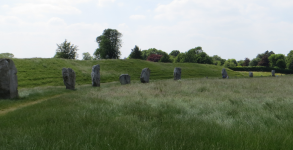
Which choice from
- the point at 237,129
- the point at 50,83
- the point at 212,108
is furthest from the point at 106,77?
the point at 237,129

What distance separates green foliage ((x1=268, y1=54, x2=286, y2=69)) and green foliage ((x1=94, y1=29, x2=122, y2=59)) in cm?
7446

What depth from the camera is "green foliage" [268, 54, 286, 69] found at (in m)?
96.4

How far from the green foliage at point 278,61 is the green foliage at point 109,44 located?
244 feet

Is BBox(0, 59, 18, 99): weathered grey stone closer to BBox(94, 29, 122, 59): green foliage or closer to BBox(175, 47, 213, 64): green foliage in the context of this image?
BBox(94, 29, 122, 59): green foliage

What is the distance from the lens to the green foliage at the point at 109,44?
79.1 meters

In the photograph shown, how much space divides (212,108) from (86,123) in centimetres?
463

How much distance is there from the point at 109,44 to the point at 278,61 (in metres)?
78.4

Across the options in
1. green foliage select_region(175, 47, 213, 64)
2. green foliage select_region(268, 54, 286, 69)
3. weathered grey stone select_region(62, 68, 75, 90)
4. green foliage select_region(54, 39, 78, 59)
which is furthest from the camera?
green foliage select_region(268, 54, 286, 69)

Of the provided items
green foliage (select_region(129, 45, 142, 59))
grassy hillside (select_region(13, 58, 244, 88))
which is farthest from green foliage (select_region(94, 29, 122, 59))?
grassy hillside (select_region(13, 58, 244, 88))

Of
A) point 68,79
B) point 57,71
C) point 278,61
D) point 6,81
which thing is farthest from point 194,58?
point 6,81

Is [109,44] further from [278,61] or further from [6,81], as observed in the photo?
[278,61]

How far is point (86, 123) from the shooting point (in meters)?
5.41

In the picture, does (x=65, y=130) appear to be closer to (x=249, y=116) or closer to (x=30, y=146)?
(x=30, y=146)

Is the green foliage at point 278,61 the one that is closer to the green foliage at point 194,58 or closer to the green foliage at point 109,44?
the green foliage at point 194,58
